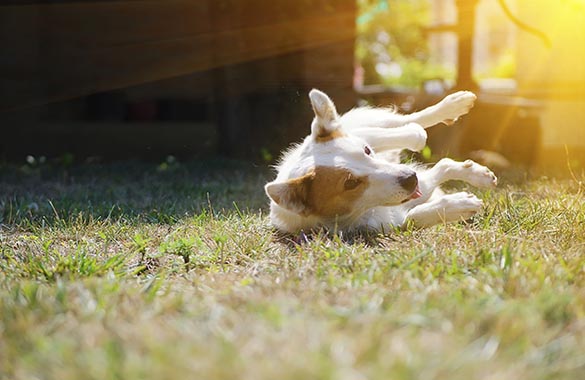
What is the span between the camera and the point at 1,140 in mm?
9594

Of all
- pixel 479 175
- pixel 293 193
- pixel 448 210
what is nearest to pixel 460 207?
pixel 448 210

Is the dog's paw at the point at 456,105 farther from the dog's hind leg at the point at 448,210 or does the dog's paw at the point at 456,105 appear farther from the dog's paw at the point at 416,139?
the dog's hind leg at the point at 448,210

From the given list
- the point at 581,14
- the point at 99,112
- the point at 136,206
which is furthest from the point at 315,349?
the point at 581,14

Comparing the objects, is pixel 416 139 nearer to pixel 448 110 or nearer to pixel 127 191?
pixel 448 110

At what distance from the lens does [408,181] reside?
3.88 metres

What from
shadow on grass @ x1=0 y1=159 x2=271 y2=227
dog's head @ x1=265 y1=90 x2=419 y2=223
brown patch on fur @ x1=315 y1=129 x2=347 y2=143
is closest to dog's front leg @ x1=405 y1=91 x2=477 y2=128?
brown patch on fur @ x1=315 y1=129 x2=347 y2=143

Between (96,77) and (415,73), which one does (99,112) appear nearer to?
(96,77)

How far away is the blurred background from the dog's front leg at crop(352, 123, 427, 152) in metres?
2.77

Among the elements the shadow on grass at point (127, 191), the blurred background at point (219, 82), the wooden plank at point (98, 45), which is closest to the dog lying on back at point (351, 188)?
the shadow on grass at point (127, 191)

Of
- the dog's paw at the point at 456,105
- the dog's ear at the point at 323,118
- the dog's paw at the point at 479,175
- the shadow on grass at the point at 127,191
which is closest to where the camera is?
the dog's ear at the point at 323,118

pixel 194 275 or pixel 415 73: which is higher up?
pixel 194 275

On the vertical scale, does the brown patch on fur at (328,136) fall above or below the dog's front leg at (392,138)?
above

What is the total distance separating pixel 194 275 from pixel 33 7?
27.3 ft

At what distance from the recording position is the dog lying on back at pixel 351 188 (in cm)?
388
